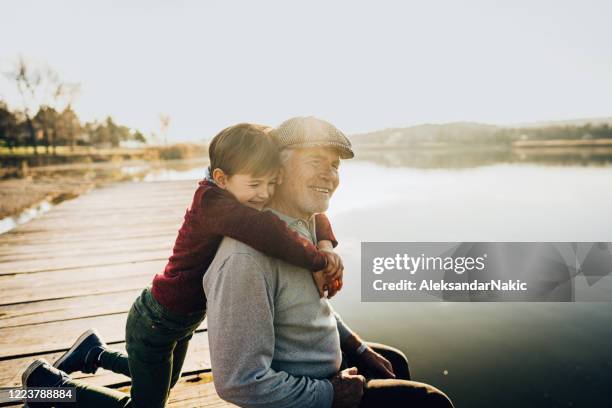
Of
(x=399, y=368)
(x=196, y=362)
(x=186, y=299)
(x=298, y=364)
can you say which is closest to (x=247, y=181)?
(x=186, y=299)

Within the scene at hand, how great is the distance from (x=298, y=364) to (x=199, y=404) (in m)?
1.02

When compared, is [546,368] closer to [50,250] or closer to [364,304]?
[364,304]

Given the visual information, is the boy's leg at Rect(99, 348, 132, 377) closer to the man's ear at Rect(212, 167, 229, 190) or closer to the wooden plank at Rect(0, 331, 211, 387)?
the wooden plank at Rect(0, 331, 211, 387)

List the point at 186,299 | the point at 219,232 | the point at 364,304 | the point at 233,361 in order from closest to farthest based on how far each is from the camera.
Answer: the point at 233,361, the point at 219,232, the point at 186,299, the point at 364,304

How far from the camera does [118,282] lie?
397 cm

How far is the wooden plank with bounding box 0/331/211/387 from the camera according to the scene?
240 cm

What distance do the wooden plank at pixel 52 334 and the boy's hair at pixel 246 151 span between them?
6.35ft

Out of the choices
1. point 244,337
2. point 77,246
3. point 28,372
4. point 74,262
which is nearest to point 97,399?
point 28,372

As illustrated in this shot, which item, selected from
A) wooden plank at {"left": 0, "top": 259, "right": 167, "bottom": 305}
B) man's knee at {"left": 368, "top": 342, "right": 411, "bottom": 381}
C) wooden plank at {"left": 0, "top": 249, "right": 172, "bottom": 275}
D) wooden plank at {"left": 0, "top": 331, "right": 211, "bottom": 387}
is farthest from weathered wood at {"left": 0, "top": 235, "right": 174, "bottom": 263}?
man's knee at {"left": 368, "top": 342, "right": 411, "bottom": 381}

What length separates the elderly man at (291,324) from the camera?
131 centimetres

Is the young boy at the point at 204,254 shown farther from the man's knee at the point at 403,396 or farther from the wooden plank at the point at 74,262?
the wooden plank at the point at 74,262

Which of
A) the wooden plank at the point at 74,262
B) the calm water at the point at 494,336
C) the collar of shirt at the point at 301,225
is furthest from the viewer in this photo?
the wooden plank at the point at 74,262

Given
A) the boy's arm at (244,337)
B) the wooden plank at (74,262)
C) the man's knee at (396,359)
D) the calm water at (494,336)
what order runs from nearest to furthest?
1. the boy's arm at (244,337)
2. the man's knee at (396,359)
3. the calm water at (494,336)
4. the wooden plank at (74,262)

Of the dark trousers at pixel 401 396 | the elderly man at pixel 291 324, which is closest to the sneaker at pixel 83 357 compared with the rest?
the elderly man at pixel 291 324
